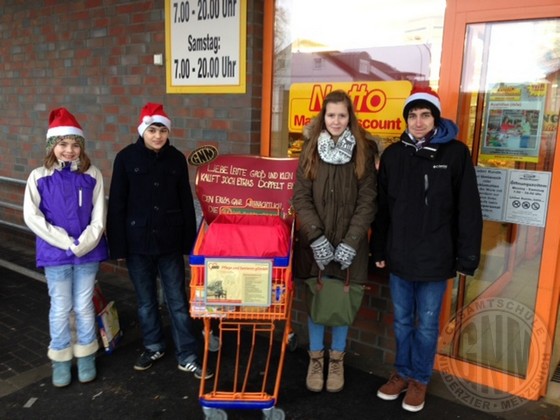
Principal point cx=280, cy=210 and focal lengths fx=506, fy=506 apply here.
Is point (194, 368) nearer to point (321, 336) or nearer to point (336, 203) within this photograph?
point (321, 336)

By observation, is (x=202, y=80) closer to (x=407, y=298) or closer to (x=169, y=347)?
(x=169, y=347)

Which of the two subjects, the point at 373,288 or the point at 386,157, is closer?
the point at 386,157

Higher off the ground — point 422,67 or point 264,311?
point 422,67

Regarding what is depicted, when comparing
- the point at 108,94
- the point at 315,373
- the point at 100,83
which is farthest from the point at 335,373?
the point at 100,83

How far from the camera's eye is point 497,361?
3.44 meters

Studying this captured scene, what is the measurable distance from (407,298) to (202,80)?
96.8 inches

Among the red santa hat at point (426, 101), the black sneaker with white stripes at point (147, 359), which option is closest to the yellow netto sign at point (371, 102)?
the red santa hat at point (426, 101)

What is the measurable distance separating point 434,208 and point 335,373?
1.30 metres

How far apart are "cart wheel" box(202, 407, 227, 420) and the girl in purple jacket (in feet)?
3.36

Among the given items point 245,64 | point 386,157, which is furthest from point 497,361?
point 245,64

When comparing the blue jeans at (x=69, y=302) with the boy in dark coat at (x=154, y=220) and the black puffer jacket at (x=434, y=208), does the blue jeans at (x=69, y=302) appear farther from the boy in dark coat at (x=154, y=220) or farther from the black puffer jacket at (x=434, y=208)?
the black puffer jacket at (x=434, y=208)

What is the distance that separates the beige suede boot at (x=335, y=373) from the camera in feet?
11.0

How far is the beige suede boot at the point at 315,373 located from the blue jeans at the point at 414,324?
0.50m

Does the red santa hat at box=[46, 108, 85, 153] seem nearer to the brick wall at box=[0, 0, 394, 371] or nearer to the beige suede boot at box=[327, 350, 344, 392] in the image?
the brick wall at box=[0, 0, 394, 371]
